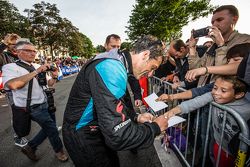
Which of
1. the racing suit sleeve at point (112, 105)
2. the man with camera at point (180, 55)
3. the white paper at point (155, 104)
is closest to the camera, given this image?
the racing suit sleeve at point (112, 105)

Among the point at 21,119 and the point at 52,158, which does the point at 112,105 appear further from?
the point at 52,158

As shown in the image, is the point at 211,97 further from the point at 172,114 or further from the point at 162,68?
the point at 162,68

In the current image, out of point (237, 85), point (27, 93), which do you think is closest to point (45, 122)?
point (27, 93)

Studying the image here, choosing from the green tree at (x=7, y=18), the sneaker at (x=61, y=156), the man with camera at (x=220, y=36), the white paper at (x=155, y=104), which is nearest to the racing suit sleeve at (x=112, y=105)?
the white paper at (x=155, y=104)

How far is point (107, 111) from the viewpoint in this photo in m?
1.22

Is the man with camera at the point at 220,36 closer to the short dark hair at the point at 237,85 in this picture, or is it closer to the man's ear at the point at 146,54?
the short dark hair at the point at 237,85

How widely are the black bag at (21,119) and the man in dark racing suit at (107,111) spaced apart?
5.22 ft

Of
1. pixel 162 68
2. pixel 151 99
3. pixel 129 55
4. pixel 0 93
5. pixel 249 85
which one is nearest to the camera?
pixel 129 55

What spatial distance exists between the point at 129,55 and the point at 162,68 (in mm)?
3301

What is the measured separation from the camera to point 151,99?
2.66m

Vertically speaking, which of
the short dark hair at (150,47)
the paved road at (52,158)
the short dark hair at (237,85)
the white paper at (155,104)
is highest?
the short dark hair at (150,47)

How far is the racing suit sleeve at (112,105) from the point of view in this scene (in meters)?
1.22

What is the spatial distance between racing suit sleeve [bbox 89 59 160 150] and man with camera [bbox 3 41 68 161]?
1.87 meters

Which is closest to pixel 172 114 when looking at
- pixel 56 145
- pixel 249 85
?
pixel 249 85
